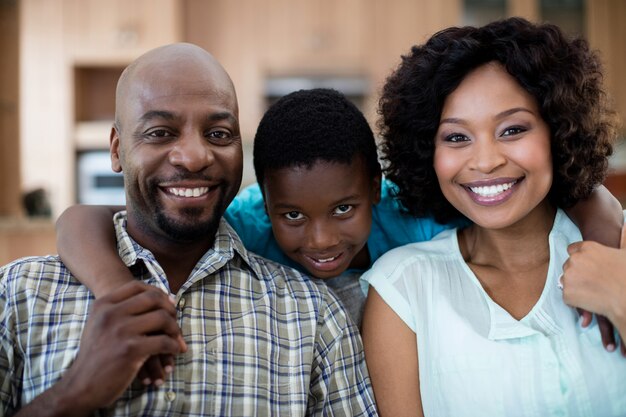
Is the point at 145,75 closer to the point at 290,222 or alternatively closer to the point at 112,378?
the point at 290,222

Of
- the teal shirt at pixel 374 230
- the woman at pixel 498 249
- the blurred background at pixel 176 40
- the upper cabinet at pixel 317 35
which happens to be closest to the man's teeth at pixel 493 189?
the woman at pixel 498 249

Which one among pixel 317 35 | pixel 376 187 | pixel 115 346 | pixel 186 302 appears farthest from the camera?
pixel 317 35

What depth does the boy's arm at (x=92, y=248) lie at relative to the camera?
110 cm

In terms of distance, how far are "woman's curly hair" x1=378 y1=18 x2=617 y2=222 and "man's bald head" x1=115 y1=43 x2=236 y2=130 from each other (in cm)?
39

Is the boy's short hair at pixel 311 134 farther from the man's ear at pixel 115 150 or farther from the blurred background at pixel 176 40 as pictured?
the blurred background at pixel 176 40

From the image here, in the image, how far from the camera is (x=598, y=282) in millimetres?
1125

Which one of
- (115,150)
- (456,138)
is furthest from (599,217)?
(115,150)

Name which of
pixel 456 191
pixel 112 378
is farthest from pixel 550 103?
pixel 112 378

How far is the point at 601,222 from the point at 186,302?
2.72 ft

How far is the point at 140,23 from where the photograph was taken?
482 centimetres

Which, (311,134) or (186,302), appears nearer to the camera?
(186,302)

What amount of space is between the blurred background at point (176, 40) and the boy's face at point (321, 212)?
10.9 feet

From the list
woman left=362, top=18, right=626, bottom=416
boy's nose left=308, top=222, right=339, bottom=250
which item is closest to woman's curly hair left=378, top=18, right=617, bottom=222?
woman left=362, top=18, right=626, bottom=416

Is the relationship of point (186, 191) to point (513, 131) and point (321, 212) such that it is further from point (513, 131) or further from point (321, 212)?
point (513, 131)
